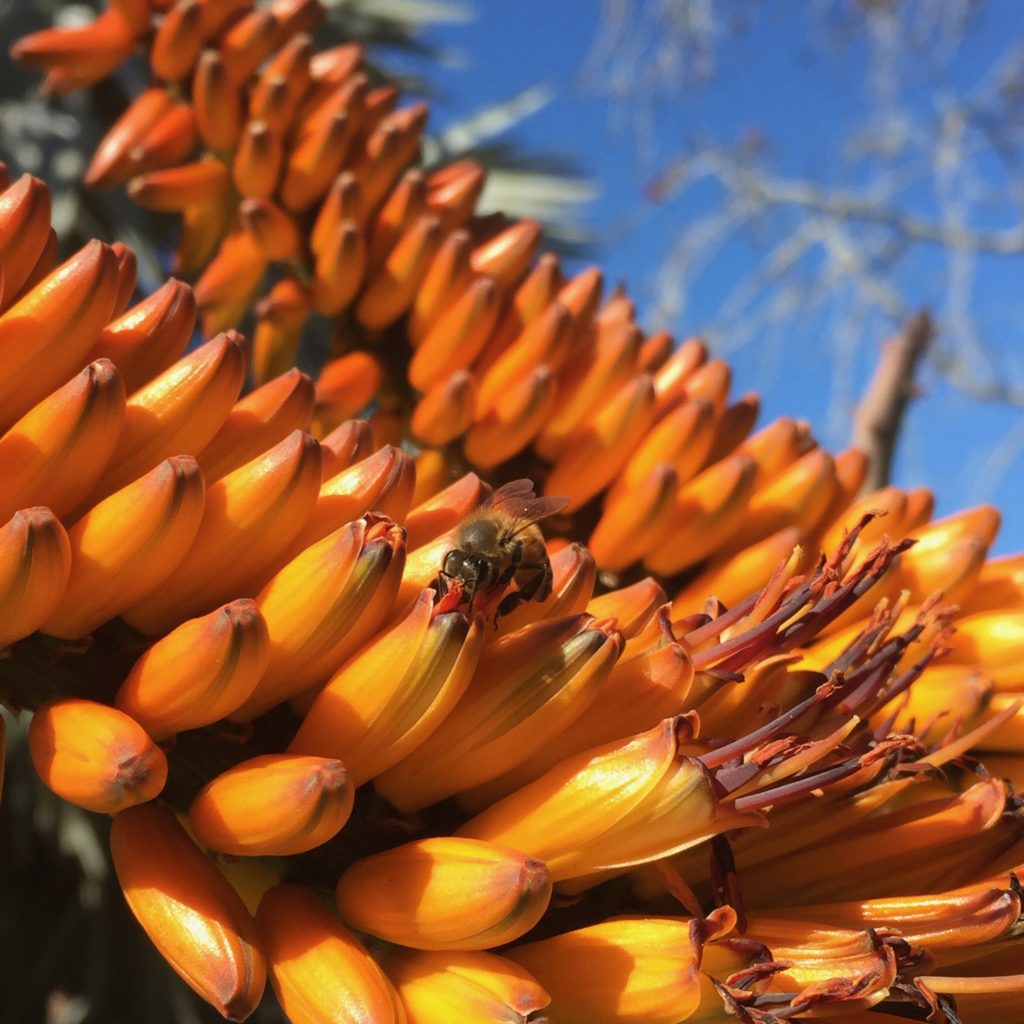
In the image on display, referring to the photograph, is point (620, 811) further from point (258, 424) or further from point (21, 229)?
point (21, 229)

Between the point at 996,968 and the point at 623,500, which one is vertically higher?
the point at 623,500

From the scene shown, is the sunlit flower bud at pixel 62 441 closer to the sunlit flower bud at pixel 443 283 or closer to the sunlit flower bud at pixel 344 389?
the sunlit flower bud at pixel 344 389

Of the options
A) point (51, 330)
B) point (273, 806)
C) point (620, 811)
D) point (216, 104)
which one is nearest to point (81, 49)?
point (216, 104)

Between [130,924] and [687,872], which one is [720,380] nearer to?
[687,872]

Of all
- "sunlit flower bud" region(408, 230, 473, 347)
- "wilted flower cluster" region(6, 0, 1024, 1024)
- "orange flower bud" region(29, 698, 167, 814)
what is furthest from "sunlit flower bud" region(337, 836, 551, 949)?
"sunlit flower bud" region(408, 230, 473, 347)

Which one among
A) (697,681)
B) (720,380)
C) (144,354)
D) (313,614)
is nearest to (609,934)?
(697,681)
